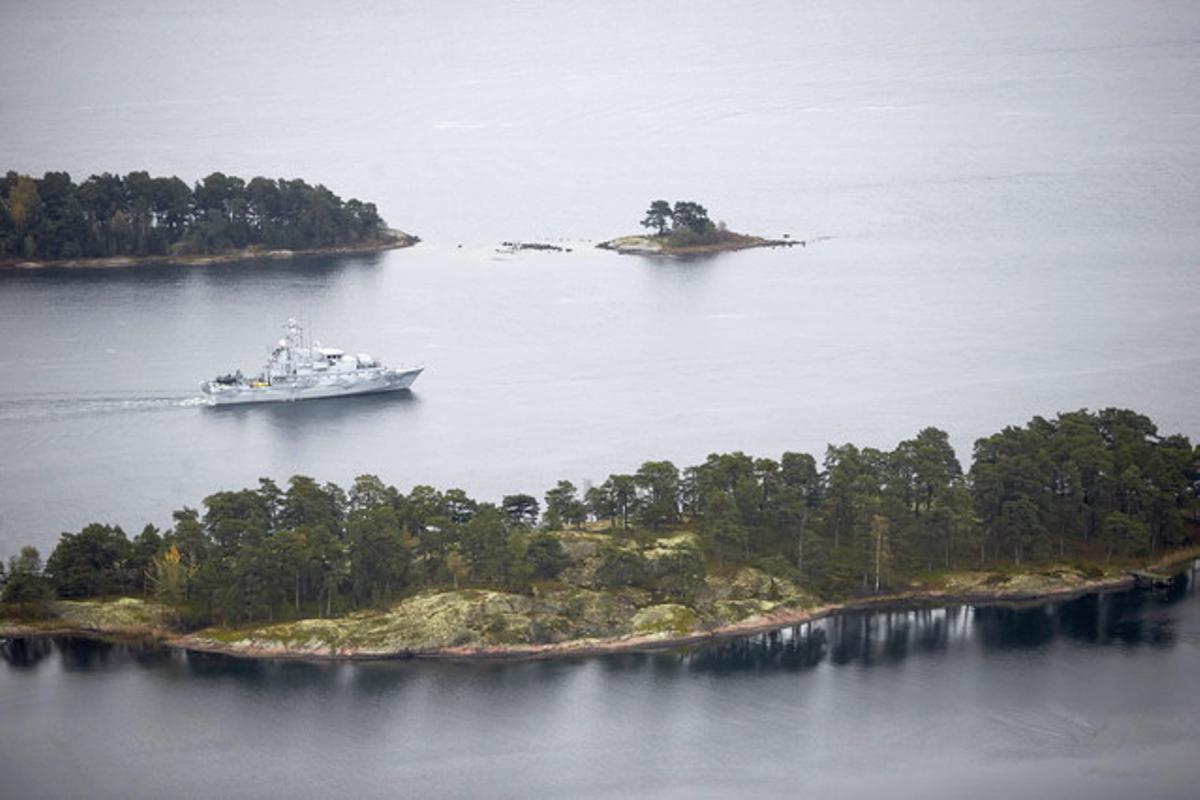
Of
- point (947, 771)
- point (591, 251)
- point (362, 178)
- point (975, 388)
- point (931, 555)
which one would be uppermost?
point (362, 178)

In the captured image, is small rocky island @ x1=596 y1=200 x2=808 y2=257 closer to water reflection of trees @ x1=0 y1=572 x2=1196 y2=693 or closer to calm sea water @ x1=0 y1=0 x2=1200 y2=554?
calm sea water @ x1=0 y1=0 x2=1200 y2=554

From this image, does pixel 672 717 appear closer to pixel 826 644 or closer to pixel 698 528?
pixel 826 644

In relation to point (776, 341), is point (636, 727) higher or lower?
lower

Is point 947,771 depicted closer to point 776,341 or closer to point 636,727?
point 636,727

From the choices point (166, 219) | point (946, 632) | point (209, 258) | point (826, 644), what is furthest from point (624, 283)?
point (826, 644)

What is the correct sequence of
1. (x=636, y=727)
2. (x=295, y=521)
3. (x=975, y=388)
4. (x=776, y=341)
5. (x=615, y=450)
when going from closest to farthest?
1. (x=636, y=727)
2. (x=295, y=521)
3. (x=615, y=450)
4. (x=975, y=388)
5. (x=776, y=341)

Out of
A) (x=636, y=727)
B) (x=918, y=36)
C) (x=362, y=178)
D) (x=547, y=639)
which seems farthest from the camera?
(x=918, y=36)

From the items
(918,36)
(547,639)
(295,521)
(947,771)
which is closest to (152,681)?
(295,521)

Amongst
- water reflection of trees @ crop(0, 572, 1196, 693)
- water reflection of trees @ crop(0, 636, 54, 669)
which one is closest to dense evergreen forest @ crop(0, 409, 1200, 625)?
water reflection of trees @ crop(0, 636, 54, 669)

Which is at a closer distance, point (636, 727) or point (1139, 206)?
point (636, 727)
